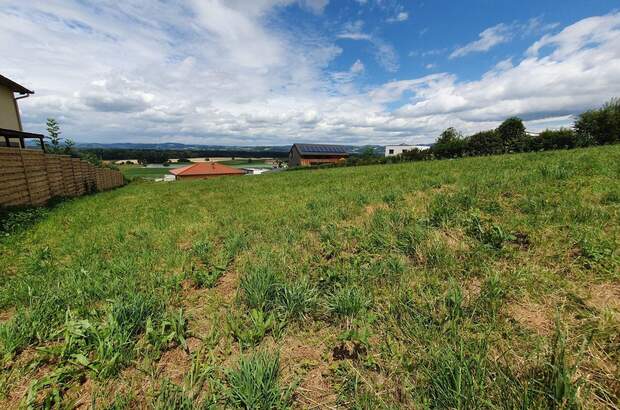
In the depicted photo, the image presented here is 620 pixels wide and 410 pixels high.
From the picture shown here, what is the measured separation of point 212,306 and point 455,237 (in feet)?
10.6

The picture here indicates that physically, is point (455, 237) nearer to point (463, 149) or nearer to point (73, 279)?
point (73, 279)

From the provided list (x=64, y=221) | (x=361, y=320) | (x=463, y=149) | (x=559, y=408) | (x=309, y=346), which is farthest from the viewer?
(x=463, y=149)

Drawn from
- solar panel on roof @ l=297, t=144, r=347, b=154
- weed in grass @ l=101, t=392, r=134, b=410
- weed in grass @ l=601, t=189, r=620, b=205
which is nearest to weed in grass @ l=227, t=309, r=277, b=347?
weed in grass @ l=101, t=392, r=134, b=410

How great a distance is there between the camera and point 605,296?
7.02 feet

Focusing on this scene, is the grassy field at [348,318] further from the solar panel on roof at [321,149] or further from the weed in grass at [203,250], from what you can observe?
the solar panel on roof at [321,149]

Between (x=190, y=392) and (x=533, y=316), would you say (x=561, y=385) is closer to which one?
(x=533, y=316)

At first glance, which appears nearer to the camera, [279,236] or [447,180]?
[279,236]

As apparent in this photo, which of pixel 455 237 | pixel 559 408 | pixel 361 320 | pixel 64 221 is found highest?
pixel 455 237

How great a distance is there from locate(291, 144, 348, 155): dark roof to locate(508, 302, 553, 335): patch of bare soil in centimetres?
6964

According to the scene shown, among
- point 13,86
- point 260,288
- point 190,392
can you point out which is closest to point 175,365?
point 190,392

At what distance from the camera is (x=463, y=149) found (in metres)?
43.3

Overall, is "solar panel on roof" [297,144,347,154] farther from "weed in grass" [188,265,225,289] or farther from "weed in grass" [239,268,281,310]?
"weed in grass" [239,268,281,310]

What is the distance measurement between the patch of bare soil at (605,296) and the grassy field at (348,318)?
13mm

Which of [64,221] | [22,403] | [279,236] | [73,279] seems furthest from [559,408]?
[64,221]
